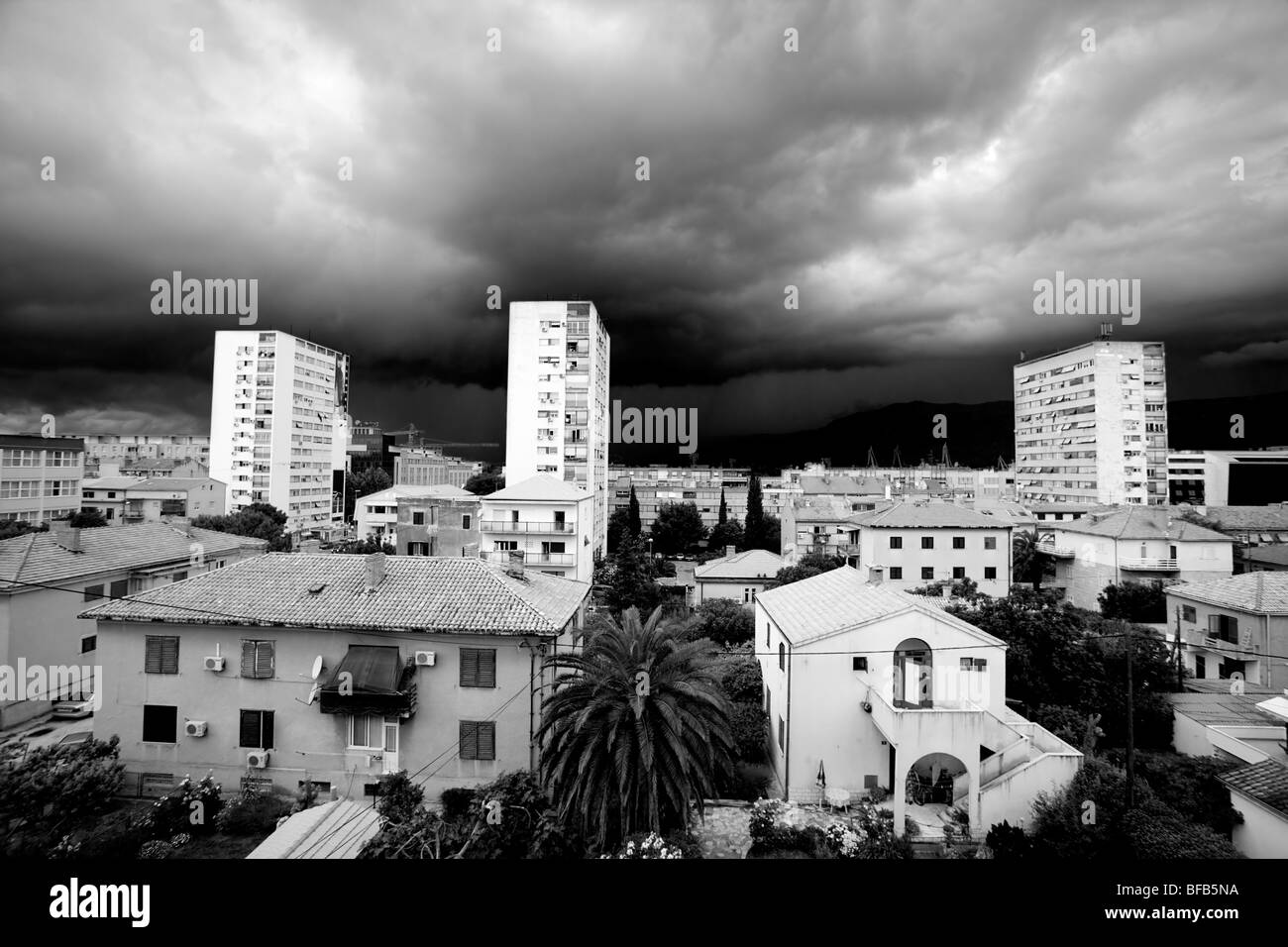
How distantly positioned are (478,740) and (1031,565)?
141 feet

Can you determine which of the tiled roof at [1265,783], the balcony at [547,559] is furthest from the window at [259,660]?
the balcony at [547,559]

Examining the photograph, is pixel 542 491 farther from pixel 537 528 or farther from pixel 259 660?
pixel 259 660

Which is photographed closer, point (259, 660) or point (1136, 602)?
point (259, 660)

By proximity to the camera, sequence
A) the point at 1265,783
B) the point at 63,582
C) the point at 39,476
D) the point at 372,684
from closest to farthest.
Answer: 1. the point at 1265,783
2. the point at 372,684
3. the point at 63,582
4. the point at 39,476

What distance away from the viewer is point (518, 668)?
48.1 ft

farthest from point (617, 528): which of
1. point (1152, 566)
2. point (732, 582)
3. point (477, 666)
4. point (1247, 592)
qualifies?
point (477, 666)

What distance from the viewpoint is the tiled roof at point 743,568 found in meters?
37.5

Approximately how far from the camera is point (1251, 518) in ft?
165

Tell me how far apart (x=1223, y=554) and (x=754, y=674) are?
34.6 metres

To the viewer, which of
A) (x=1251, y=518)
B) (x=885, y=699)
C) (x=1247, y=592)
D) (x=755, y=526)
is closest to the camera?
(x=885, y=699)

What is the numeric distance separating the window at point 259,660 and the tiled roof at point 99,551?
8870 mm

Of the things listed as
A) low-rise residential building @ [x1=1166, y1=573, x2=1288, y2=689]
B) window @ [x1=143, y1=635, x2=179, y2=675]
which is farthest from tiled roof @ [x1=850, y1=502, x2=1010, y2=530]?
window @ [x1=143, y1=635, x2=179, y2=675]

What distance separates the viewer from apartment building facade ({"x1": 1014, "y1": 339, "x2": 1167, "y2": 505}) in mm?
73812

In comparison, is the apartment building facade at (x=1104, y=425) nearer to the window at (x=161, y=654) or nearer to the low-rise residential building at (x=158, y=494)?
the window at (x=161, y=654)
